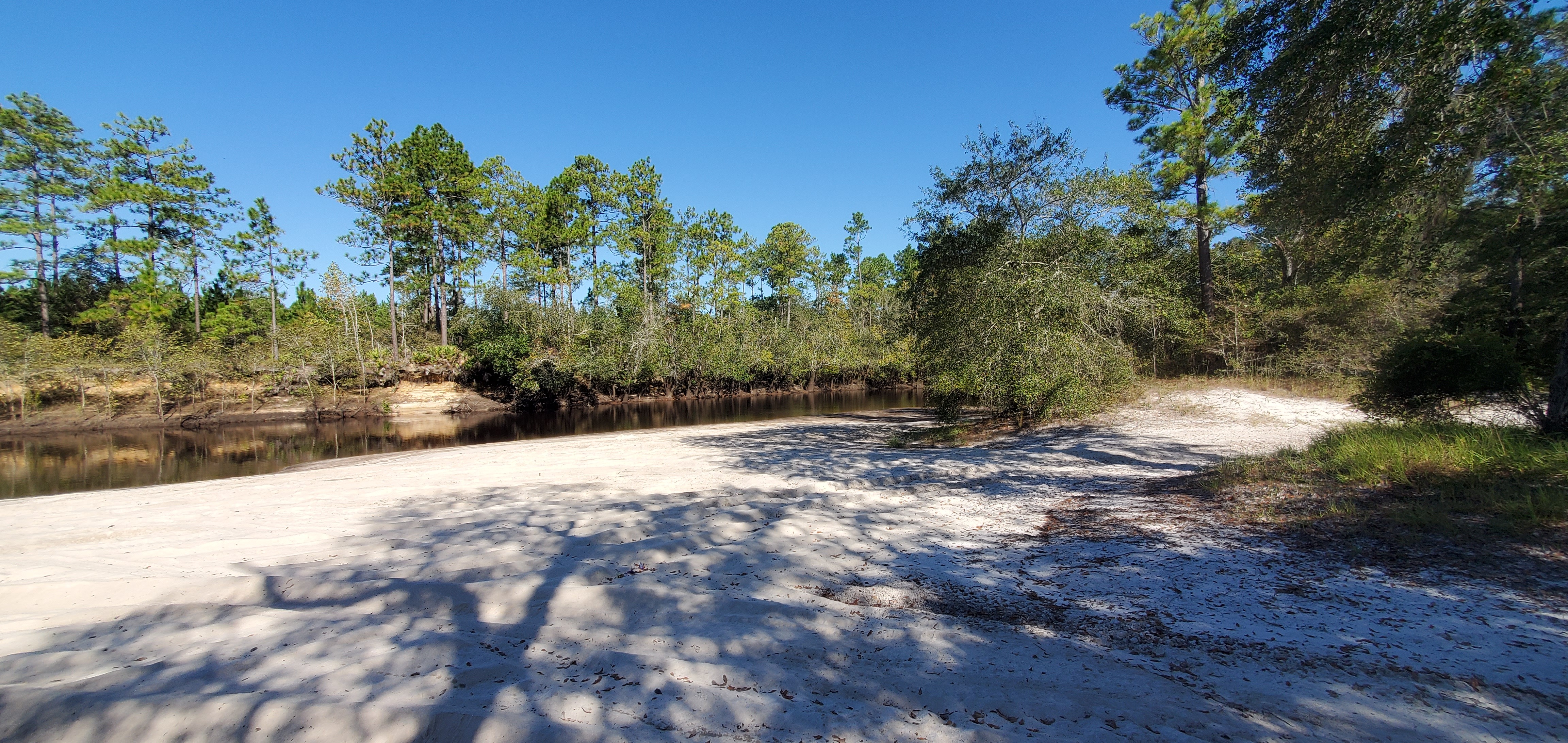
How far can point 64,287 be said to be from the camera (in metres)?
34.5

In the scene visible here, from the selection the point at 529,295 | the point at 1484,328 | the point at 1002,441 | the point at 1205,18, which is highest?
the point at 1205,18

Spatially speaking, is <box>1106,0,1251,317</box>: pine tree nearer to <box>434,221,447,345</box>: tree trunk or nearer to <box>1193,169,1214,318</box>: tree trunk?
<box>1193,169,1214,318</box>: tree trunk

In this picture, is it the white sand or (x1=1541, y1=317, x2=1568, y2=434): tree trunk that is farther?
(x1=1541, y1=317, x2=1568, y2=434): tree trunk

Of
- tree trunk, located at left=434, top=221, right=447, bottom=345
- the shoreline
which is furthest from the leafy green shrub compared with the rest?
tree trunk, located at left=434, top=221, right=447, bottom=345

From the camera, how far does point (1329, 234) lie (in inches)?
435

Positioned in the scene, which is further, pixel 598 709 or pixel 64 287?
pixel 64 287

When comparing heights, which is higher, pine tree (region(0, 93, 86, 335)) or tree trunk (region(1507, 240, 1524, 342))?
pine tree (region(0, 93, 86, 335))

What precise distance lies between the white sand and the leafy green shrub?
173 inches

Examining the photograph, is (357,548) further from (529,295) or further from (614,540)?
(529,295)

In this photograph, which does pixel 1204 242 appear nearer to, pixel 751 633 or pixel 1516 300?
pixel 1516 300

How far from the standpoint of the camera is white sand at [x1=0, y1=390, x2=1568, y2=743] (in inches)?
94.9

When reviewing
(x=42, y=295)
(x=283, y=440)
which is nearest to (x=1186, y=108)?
(x=283, y=440)

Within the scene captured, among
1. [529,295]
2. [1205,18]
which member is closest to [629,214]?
[529,295]

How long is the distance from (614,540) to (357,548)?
9.02ft
